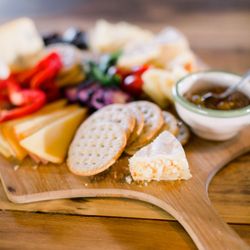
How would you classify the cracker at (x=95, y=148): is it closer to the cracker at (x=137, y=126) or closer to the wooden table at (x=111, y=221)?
the cracker at (x=137, y=126)

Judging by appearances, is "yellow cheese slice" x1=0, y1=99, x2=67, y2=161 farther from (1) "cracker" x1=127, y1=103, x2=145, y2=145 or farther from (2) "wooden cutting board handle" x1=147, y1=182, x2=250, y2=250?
(2) "wooden cutting board handle" x1=147, y1=182, x2=250, y2=250

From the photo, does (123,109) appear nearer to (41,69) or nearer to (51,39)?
(41,69)

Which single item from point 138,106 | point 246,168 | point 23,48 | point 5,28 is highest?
point 5,28

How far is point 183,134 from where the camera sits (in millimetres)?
2143

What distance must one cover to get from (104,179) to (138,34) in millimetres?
2152

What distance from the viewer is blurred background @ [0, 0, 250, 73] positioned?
3619 millimetres

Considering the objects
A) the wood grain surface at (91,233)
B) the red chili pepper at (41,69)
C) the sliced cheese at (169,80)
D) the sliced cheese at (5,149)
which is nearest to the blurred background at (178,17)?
the sliced cheese at (169,80)

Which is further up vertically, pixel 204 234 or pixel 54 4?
pixel 54 4

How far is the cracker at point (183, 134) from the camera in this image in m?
2.08

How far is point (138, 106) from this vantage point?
2.25m

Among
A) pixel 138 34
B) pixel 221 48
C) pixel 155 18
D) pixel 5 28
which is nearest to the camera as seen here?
pixel 5 28

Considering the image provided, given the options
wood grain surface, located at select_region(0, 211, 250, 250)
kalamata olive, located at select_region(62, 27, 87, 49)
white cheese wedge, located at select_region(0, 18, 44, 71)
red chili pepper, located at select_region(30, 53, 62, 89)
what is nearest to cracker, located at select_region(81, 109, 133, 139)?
wood grain surface, located at select_region(0, 211, 250, 250)

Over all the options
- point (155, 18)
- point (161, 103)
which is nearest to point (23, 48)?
point (161, 103)

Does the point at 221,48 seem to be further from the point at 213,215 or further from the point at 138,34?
the point at 213,215
